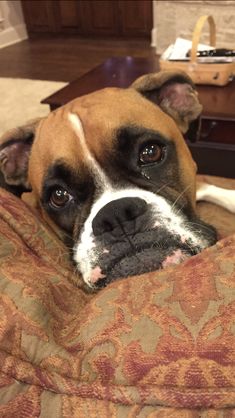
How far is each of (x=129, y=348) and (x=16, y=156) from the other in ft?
3.99

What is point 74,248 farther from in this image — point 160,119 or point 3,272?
point 160,119

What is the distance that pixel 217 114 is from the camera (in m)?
2.45

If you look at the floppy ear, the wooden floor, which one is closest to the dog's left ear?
the floppy ear

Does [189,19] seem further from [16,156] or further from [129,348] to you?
[129,348]

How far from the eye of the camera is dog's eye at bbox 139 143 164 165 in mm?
1500

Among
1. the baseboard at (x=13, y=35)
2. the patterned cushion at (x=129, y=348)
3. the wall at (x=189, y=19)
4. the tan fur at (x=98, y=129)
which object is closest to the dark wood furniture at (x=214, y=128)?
the tan fur at (x=98, y=129)

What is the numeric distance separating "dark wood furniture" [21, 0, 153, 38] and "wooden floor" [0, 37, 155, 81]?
25 cm

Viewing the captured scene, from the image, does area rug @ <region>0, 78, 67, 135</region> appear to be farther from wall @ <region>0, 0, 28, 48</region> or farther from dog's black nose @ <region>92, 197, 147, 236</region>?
dog's black nose @ <region>92, 197, 147, 236</region>

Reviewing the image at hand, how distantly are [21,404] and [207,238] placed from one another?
77 centimetres

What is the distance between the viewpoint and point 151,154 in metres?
1.52

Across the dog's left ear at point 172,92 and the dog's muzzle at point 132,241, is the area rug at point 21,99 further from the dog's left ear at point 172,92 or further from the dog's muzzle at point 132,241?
the dog's muzzle at point 132,241

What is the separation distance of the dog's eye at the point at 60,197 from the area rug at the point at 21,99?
2.73 m

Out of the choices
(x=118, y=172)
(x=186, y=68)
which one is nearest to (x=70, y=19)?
(x=186, y=68)

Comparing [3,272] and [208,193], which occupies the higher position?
[3,272]
